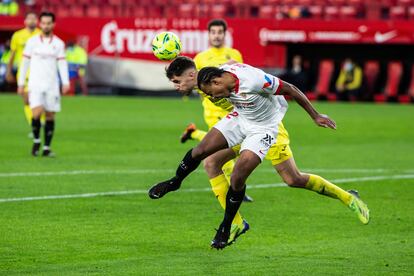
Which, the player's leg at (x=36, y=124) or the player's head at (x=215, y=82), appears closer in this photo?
the player's head at (x=215, y=82)

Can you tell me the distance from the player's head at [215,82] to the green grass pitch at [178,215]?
1507 millimetres

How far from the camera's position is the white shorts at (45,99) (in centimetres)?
1767

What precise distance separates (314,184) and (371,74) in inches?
981

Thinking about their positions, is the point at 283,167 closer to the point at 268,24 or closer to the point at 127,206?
the point at 127,206

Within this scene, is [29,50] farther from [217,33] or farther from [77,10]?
[77,10]

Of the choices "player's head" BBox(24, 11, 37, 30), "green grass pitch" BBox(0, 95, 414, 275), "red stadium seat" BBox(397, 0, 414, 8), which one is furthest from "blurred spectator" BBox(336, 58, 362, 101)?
"player's head" BBox(24, 11, 37, 30)

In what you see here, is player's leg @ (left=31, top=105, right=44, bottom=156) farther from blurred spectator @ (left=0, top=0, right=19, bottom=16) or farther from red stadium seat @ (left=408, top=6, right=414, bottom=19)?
blurred spectator @ (left=0, top=0, right=19, bottom=16)

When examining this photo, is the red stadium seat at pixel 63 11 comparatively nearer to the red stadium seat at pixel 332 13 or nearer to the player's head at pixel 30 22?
the red stadium seat at pixel 332 13

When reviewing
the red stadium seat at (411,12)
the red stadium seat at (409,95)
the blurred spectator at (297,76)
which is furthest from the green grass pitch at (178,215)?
the red stadium seat at (411,12)

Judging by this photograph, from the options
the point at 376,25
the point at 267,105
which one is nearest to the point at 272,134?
the point at 267,105

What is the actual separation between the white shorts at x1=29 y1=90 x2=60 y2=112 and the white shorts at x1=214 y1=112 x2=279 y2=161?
8.26m

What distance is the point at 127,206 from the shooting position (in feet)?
40.7

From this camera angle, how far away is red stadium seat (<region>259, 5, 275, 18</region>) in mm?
37094

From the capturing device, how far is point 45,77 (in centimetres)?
1784
